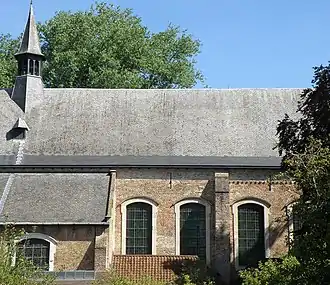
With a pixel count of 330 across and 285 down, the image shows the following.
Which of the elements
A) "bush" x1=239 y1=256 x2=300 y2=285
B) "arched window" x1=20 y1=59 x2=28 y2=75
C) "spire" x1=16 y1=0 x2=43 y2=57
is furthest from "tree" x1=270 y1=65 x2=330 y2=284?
"spire" x1=16 y1=0 x2=43 y2=57

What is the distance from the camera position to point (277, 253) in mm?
23453

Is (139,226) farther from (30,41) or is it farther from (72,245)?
(30,41)

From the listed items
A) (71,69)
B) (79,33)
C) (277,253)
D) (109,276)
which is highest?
(79,33)

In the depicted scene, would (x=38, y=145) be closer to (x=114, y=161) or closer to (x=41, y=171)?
(x=41, y=171)

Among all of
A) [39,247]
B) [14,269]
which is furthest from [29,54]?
[14,269]

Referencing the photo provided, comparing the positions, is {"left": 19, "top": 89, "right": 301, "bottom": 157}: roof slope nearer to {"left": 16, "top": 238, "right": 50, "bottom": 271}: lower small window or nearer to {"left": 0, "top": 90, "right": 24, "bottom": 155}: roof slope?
{"left": 0, "top": 90, "right": 24, "bottom": 155}: roof slope

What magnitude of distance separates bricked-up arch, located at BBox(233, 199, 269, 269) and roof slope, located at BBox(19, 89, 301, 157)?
2.09 m

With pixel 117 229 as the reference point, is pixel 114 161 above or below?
above

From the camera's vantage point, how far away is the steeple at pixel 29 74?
26.3 m

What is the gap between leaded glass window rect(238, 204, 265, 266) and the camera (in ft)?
77.5

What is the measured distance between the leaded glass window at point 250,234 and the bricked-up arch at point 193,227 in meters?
1.29

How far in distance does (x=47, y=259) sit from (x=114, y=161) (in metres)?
4.79

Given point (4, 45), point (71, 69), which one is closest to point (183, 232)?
point (71, 69)

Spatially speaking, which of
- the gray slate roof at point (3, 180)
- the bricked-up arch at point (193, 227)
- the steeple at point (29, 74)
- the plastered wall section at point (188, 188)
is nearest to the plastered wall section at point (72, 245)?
the gray slate roof at point (3, 180)
